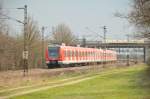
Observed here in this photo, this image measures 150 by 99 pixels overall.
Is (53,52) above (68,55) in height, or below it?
above

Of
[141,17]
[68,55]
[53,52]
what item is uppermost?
[141,17]

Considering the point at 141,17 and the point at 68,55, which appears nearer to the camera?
the point at 141,17

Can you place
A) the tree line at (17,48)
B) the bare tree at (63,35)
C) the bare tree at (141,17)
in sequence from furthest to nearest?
the bare tree at (63,35)
the tree line at (17,48)
the bare tree at (141,17)

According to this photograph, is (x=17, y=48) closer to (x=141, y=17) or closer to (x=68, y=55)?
(x=68, y=55)

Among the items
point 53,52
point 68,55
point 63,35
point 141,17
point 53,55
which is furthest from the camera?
point 63,35

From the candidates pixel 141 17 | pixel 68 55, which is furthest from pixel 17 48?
pixel 141 17

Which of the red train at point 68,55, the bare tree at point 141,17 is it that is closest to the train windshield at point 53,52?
the red train at point 68,55

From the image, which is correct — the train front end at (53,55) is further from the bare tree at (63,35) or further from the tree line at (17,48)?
the bare tree at (63,35)

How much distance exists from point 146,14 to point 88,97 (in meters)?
18.4

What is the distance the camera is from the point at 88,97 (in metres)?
27.2

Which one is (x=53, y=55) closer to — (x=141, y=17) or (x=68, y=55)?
(x=68, y=55)

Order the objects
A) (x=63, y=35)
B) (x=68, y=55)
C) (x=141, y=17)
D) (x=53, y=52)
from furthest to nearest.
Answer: (x=63, y=35) → (x=68, y=55) → (x=53, y=52) → (x=141, y=17)

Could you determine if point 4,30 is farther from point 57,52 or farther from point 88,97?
point 88,97

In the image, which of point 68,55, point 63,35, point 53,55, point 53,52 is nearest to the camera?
point 53,55
